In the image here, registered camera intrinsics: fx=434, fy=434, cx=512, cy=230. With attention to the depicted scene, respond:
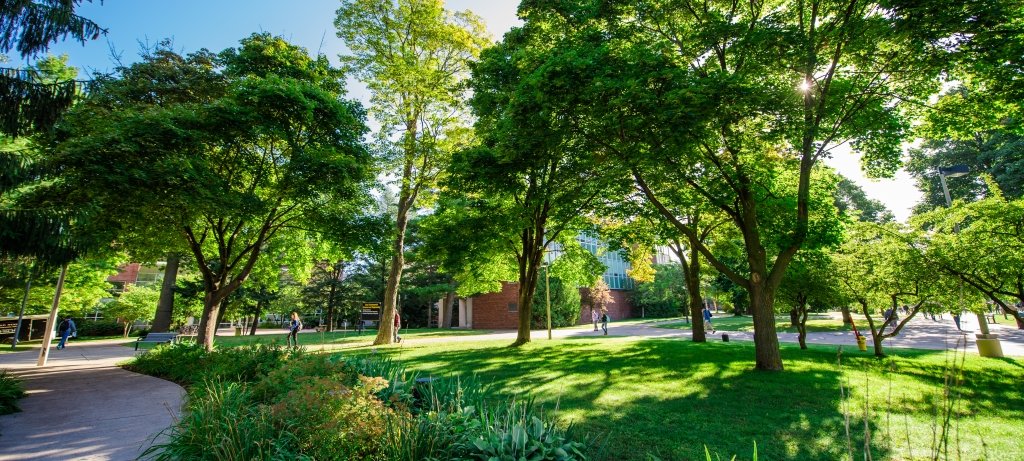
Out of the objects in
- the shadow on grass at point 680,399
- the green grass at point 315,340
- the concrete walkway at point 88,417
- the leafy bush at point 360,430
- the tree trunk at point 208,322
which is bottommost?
the green grass at point 315,340

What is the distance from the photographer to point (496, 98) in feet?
42.6

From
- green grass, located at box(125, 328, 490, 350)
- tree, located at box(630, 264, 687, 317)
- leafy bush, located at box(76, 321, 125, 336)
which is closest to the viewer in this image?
green grass, located at box(125, 328, 490, 350)

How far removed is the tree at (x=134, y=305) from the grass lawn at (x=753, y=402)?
31.3 m

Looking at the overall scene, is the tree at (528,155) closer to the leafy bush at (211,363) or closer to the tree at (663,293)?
the leafy bush at (211,363)

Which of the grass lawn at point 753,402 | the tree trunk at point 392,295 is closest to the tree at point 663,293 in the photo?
the tree trunk at point 392,295

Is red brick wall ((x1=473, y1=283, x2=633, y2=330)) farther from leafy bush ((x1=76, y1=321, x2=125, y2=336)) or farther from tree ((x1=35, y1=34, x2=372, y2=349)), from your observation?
leafy bush ((x1=76, y1=321, x2=125, y2=336))

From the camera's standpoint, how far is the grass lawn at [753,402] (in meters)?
5.46

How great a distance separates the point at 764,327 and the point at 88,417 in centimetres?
1329

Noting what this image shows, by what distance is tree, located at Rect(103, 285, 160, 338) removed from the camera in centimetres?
3256

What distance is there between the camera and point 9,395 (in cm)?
713

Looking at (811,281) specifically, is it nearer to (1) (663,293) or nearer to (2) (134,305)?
(2) (134,305)

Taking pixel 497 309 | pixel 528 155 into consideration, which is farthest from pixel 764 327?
pixel 497 309

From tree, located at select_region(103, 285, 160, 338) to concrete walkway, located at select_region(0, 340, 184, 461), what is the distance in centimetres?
2764

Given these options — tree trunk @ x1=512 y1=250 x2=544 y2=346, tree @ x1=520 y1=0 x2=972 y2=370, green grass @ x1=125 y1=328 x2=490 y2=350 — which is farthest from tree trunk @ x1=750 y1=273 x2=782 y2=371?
green grass @ x1=125 y1=328 x2=490 y2=350
